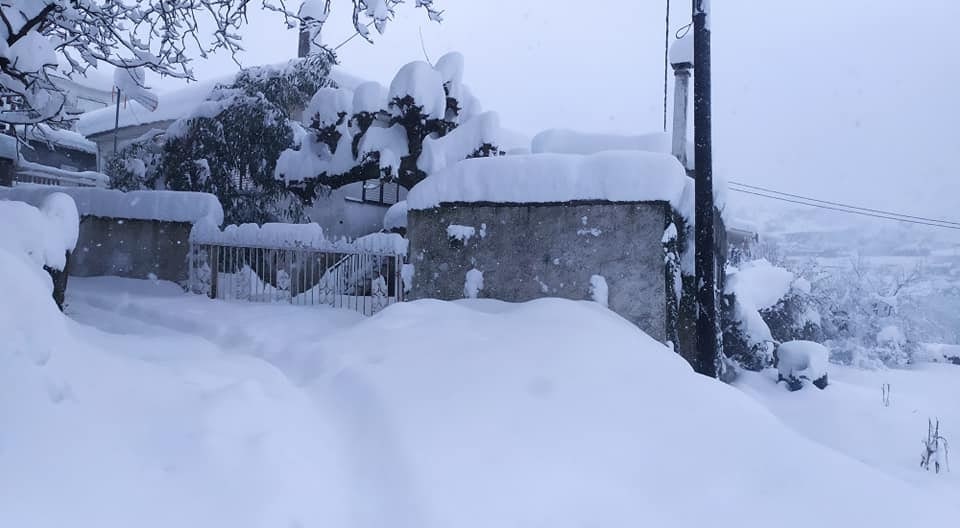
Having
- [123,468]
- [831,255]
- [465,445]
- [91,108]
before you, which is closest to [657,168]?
[465,445]

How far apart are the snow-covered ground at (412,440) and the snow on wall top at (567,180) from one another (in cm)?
182

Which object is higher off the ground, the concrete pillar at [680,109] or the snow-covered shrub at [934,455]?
the concrete pillar at [680,109]

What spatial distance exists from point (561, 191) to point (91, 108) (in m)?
34.9

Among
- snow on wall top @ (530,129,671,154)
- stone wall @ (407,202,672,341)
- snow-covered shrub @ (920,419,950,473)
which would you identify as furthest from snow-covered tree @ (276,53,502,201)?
snow-covered shrub @ (920,419,950,473)

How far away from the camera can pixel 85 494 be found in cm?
295

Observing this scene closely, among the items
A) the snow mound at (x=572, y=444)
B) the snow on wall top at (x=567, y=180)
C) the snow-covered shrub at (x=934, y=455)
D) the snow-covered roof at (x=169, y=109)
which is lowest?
the snow-covered shrub at (x=934, y=455)

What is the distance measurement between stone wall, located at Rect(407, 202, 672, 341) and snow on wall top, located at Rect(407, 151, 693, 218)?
12 cm

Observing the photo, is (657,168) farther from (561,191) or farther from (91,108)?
(91,108)

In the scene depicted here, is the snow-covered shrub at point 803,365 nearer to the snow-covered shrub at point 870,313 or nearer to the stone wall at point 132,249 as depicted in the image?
the snow-covered shrub at point 870,313

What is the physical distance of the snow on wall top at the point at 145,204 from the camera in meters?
11.5

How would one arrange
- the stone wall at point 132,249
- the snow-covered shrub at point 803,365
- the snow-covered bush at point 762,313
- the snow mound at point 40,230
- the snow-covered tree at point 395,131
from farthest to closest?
the snow-covered tree at point 395,131 < the stone wall at point 132,249 < the snow-covered bush at point 762,313 < the snow-covered shrub at point 803,365 < the snow mound at point 40,230

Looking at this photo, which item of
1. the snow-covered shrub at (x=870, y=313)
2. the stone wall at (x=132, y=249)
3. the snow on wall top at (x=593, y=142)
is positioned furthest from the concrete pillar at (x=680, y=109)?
the snow-covered shrub at (x=870, y=313)

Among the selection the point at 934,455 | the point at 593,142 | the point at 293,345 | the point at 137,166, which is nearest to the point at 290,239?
the point at 293,345

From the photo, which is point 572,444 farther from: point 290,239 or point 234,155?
point 234,155
